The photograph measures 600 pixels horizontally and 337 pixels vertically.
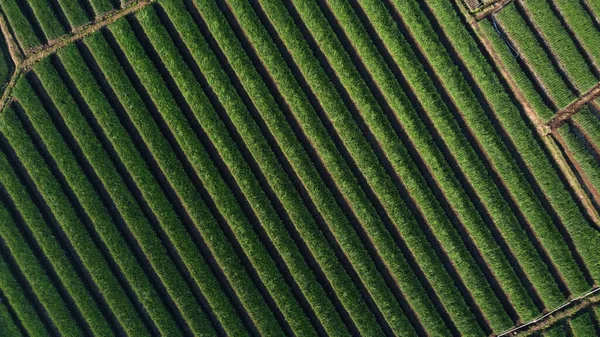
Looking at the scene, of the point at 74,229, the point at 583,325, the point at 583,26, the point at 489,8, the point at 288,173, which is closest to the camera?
the point at 583,325

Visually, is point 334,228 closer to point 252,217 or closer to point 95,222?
point 252,217

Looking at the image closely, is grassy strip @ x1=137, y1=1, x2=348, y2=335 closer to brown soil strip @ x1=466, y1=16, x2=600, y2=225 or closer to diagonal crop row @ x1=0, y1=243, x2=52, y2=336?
diagonal crop row @ x1=0, y1=243, x2=52, y2=336

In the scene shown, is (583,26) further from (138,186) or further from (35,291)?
(35,291)

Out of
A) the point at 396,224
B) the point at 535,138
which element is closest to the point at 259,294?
the point at 396,224

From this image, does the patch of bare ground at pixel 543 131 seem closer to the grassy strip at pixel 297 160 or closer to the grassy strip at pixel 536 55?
the grassy strip at pixel 536 55

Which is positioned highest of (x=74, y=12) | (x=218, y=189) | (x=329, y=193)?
(x=74, y=12)

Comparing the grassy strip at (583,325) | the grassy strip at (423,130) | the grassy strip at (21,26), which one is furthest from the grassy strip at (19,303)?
the grassy strip at (583,325)

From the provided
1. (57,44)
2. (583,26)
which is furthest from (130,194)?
(583,26)
